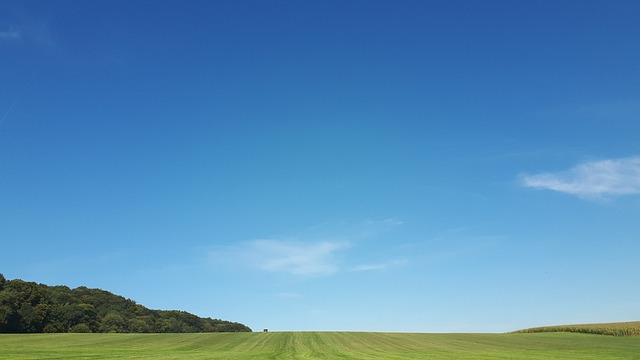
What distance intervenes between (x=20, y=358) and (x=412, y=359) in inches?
1144

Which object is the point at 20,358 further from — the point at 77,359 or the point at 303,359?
the point at 303,359

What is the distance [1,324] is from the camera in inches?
4087

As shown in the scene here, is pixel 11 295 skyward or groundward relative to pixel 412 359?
skyward

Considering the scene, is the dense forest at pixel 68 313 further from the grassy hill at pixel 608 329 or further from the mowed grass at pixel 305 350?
the grassy hill at pixel 608 329

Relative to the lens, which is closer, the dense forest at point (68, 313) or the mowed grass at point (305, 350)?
the mowed grass at point (305, 350)

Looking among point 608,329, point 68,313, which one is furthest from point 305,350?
point 68,313

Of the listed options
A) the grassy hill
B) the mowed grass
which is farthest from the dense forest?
the grassy hill

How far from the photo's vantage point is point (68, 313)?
129 m

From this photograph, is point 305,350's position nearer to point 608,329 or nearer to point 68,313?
point 608,329

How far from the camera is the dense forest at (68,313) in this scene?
110m

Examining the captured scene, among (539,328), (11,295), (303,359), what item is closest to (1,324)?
(11,295)

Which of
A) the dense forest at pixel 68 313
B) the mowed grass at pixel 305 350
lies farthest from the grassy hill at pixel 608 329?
the dense forest at pixel 68 313

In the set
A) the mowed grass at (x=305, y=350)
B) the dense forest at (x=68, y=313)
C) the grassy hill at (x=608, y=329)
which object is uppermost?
the dense forest at (x=68, y=313)

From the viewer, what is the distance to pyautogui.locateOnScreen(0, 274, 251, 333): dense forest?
360ft
